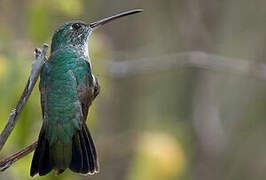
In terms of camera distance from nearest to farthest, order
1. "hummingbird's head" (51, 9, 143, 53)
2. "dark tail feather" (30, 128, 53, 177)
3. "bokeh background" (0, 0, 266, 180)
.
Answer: "dark tail feather" (30, 128, 53, 177)
"hummingbird's head" (51, 9, 143, 53)
"bokeh background" (0, 0, 266, 180)

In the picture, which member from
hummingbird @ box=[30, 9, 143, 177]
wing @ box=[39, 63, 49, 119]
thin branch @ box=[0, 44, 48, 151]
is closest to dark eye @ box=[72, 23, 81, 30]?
hummingbird @ box=[30, 9, 143, 177]

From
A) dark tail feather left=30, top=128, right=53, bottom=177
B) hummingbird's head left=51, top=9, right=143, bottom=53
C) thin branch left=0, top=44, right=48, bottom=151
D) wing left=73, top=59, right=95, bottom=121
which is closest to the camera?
thin branch left=0, top=44, right=48, bottom=151

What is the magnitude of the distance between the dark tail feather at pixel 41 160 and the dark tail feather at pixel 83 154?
0.12 m

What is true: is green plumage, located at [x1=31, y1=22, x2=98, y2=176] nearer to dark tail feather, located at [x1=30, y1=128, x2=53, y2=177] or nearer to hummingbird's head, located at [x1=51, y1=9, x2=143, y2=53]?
dark tail feather, located at [x1=30, y1=128, x2=53, y2=177]

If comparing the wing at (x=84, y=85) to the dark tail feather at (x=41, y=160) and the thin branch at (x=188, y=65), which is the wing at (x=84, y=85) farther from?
the thin branch at (x=188, y=65)

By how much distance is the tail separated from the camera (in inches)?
117

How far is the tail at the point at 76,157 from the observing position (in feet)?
9.72

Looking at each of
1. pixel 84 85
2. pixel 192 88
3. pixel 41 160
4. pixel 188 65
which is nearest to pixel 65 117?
pixel 84 85

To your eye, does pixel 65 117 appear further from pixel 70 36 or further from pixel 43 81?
pixel 70 36

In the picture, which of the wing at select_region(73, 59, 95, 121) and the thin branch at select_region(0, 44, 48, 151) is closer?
the thin branch at select_region(0, 44, 48, 151)

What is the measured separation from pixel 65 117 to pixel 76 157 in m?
0.26

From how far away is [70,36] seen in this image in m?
3.74

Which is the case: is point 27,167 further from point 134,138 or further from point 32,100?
point 134,138

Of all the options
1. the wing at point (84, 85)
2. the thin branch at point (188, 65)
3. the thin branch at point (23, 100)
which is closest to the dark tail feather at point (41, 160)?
the wing at point (84, 85)
